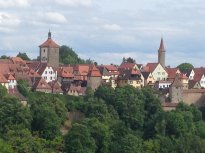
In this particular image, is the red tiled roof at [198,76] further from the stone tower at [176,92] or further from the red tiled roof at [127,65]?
the stone tower at [176,92]

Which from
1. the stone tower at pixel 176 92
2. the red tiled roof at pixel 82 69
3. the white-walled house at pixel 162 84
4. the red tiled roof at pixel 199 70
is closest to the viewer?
the stone tower at pixel 176 92

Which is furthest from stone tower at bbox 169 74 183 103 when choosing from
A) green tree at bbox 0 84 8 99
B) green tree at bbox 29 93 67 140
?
green tree at bbox 0 84 8 99

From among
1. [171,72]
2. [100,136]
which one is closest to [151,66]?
[171,72]

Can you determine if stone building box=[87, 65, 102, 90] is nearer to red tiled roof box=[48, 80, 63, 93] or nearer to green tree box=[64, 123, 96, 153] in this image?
red tiled roof box=[48, 80, 63, 93]

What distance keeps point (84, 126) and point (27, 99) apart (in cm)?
824

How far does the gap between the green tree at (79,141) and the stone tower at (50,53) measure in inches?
984

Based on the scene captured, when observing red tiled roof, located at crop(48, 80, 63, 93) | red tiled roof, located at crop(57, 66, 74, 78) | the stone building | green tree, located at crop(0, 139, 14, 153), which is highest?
red tiled roof, located at crop(57, 66, 74, 78)

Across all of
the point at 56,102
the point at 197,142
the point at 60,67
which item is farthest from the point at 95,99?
the point at 60,67

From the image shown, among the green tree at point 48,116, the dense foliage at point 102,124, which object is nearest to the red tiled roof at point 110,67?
the dense foliage at point 102,124

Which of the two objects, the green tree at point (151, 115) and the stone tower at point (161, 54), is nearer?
the green tree at point (151, 115)

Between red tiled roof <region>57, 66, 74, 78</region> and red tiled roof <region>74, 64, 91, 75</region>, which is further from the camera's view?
red tiled roof <region>74, 64, 91, 75</region>

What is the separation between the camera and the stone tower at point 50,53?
99.9 meters

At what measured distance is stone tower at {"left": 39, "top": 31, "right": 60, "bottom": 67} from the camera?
99912 millimetres

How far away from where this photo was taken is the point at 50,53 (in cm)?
9994
